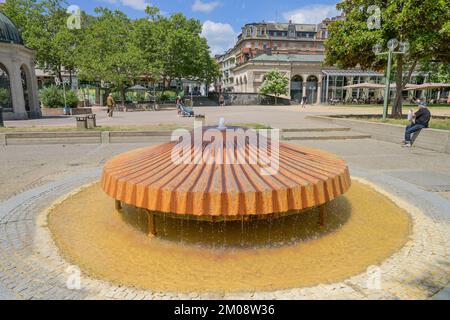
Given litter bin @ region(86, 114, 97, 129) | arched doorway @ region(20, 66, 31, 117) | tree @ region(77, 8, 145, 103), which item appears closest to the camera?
litter bin @ region(86, 114, 97, 129)

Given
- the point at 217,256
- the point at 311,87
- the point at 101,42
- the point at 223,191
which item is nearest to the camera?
the point at 223,191

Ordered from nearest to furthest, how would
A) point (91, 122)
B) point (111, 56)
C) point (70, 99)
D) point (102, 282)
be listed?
point (102, 282)
point (91, 122)
point (70, 99)
point (111, 56)

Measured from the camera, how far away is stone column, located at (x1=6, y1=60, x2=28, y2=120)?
20.9 m

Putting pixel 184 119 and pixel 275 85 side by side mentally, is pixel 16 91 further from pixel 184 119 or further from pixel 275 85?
pixel 275 85

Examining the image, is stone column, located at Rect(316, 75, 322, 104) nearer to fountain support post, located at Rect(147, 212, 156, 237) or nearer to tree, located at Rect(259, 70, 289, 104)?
tree, located at Rect(259, 70, 289, 104)

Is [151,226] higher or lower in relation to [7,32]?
lower

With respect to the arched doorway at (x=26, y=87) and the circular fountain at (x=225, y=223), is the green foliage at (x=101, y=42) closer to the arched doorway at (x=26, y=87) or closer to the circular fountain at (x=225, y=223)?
the arched doorway at (x=26, y=87)

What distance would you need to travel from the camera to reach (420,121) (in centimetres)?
1023

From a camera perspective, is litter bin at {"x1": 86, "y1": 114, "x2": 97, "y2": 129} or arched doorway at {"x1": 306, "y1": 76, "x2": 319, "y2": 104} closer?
litter bin at {"x1": 86, "y1": 114, "x2": 97, "y2": 129}

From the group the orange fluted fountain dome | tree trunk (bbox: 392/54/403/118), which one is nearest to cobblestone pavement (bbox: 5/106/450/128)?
tree trunk (bbox: 392/54/403/118)

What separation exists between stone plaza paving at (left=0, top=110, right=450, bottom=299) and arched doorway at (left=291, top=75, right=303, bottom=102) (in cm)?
5664

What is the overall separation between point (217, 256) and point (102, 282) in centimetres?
111

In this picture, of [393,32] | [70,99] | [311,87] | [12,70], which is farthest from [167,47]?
[311,87]
